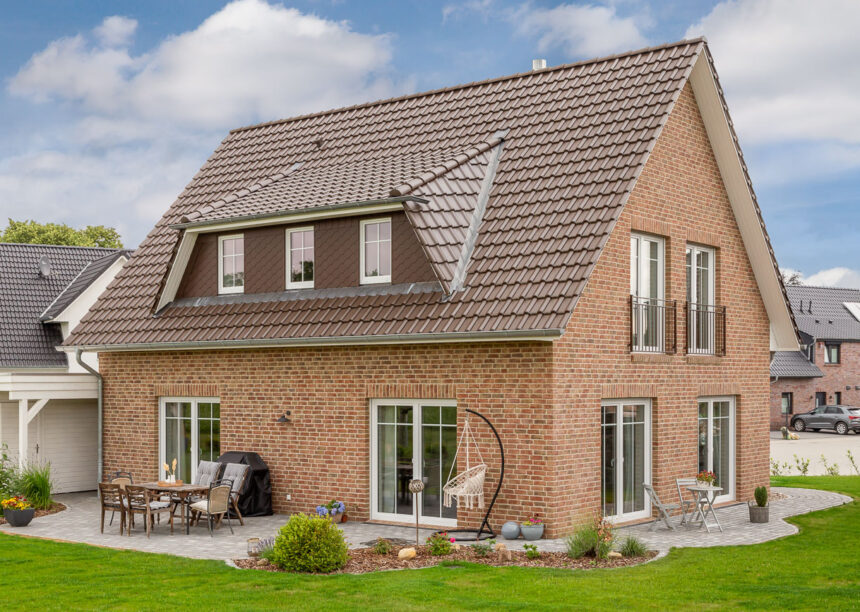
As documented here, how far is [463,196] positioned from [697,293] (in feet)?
15.3

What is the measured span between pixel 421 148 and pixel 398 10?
97.0 inches

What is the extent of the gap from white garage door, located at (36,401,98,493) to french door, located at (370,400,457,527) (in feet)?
25.8

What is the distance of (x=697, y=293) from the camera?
17578mm

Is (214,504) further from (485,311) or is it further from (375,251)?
(485,311)

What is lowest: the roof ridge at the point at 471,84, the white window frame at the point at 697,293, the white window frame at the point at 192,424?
the white window frame at the point at 192,424

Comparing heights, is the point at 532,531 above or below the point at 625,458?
below

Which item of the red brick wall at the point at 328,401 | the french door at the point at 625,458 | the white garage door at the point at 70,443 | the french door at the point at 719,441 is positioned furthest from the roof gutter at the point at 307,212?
the french door at the point at 719,441

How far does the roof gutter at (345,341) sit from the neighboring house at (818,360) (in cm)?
3877

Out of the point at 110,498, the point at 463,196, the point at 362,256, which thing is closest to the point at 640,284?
the point at 463,196

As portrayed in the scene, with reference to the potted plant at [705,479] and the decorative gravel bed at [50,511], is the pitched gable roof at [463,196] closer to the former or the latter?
the decorative gravel bed at [50,511]

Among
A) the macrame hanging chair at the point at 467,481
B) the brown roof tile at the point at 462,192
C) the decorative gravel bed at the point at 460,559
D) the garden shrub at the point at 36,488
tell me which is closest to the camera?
the decorative gravel bed at the point at 460,559

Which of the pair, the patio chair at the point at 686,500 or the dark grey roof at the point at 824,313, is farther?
the dark grey roof at the point at 824,313

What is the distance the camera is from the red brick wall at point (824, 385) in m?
51.4

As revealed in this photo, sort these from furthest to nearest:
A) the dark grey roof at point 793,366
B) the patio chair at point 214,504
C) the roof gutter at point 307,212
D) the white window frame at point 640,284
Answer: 1. the dark grey roof at point 793,366
2. the white window frame at point 640,284
3. the roof gutter at point 307,212
4. the patio chair at point 214,504
